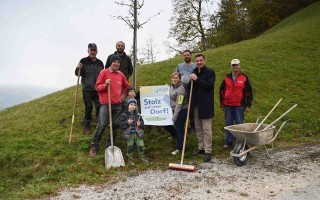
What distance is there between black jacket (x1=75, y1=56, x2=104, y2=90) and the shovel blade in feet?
7.50

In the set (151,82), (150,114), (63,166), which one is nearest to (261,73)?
(151,82)

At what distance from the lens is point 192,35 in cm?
3694

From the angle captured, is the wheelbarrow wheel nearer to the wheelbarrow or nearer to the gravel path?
the wheelbarrow

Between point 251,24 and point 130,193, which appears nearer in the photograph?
point 130,193

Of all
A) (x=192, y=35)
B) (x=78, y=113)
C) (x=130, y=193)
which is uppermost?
(x=192, y=35)

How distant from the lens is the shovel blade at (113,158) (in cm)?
710

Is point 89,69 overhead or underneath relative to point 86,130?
overhead

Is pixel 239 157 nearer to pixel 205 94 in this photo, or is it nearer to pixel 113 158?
pixel 205 94

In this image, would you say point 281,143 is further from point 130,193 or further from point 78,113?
point 78,113

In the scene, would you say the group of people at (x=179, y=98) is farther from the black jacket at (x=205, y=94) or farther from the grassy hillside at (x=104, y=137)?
the grassy hillside at (x=104, y=137)

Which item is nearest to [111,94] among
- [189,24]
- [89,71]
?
[89,71]

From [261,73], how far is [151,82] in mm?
5876

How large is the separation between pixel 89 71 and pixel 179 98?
8.96ft

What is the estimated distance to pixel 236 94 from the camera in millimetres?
8016
